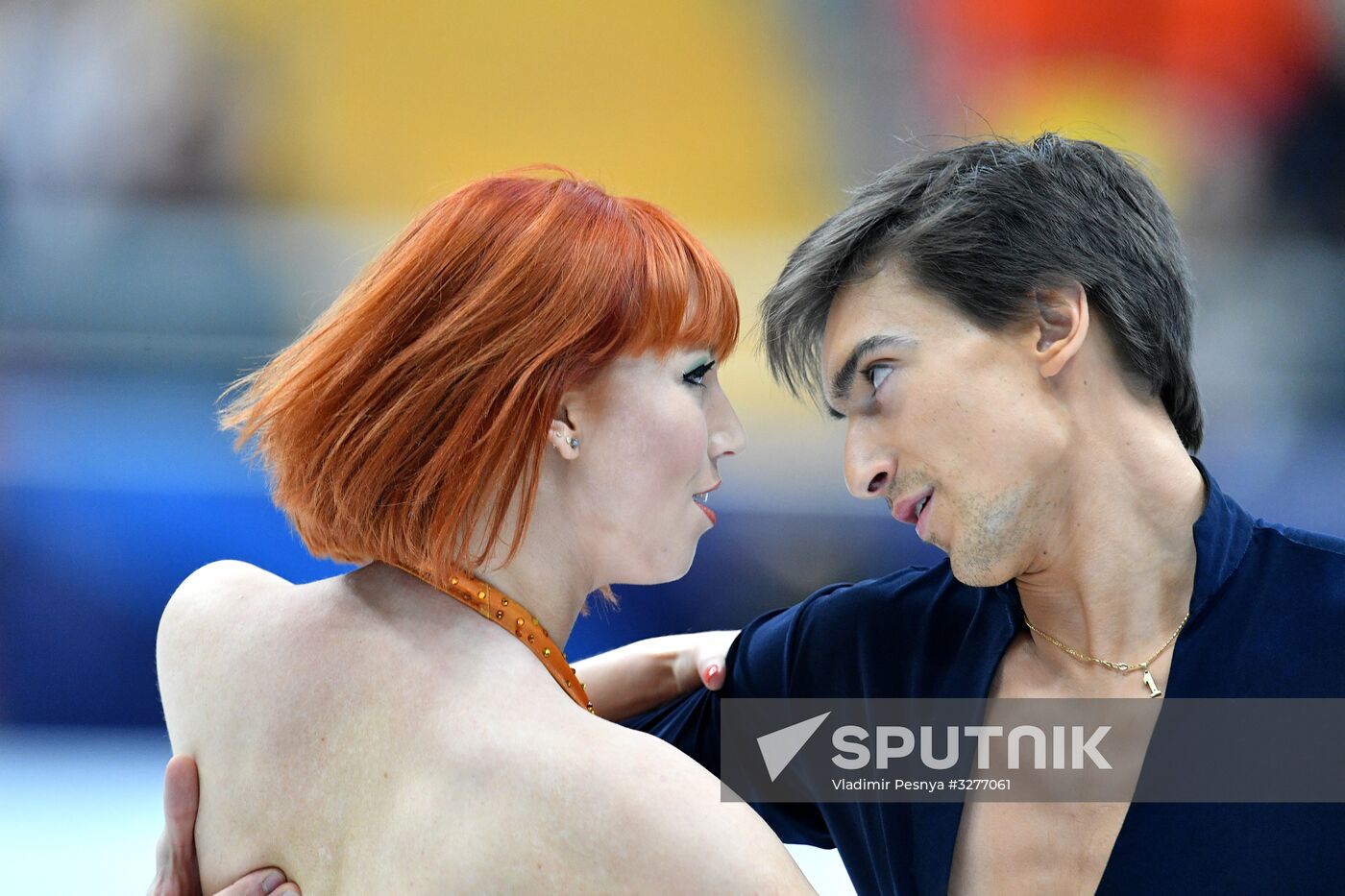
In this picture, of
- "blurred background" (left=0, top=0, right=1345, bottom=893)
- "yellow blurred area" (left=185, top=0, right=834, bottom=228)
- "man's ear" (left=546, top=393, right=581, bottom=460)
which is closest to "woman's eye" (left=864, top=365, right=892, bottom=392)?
"man's ear" (left=546, top=393, right=581, bottom=460)

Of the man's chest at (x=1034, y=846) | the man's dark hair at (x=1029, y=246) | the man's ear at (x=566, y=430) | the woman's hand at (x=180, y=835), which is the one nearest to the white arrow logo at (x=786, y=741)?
the man's chest at (x=1034, y=846)

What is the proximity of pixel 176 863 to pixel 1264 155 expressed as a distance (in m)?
4.47

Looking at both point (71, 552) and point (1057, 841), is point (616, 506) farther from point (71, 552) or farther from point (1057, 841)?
point (71, 552)

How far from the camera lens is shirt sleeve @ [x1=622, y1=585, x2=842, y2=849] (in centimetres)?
200

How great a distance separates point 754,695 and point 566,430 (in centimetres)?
74

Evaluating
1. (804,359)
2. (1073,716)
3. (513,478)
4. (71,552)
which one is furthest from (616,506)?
(71,552)

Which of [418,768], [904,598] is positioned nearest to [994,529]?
[904,598]

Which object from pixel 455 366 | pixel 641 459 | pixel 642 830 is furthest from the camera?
pixel 641 459

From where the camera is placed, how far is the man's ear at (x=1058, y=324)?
5.64 feet

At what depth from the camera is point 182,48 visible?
4699 mm

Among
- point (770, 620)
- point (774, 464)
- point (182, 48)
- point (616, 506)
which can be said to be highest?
point (182, 48)

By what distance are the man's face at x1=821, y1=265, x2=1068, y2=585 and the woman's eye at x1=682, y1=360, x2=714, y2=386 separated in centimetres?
28

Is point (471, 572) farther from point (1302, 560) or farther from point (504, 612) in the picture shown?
point (1302, 560)

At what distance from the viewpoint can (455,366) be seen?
1.38 m
